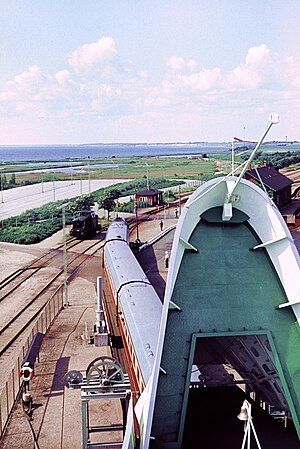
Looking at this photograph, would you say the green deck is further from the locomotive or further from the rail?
the locomotive

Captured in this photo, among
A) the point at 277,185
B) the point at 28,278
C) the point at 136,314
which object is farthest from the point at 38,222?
the point at 136,314

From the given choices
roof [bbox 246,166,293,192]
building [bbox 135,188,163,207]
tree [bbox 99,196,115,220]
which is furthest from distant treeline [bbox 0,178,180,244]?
roof [bbox 246,166,293,192]

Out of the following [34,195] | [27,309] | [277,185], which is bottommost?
[34,195]

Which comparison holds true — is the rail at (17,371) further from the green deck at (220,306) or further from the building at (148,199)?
the building at (148,199)

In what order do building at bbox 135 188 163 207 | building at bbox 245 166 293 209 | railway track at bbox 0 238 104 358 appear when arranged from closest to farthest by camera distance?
railway track at bbox 0 238 104 358, building at bbox 245 166 293 209, building at bbox 135 188 163 207

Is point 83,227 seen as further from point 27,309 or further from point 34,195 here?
point 34,195

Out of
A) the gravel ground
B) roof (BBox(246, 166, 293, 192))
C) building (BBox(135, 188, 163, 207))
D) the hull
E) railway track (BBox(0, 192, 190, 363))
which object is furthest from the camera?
the gravel ground
